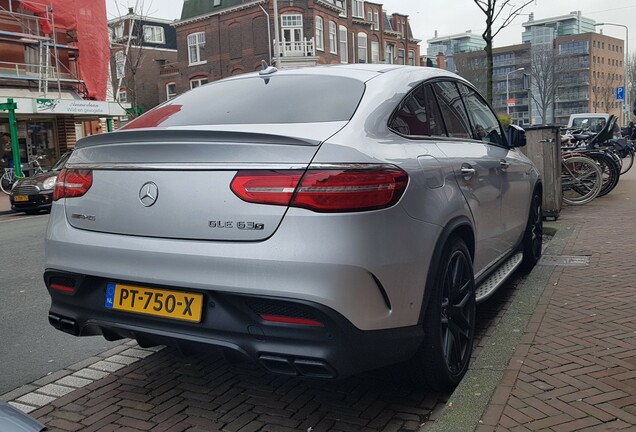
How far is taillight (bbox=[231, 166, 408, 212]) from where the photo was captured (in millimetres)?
2523

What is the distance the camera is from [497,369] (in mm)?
3275

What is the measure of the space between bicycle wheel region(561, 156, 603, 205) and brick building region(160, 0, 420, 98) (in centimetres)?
3075

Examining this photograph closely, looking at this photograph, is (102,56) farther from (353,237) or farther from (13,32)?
(353,237)

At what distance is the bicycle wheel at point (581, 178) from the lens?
10.1 m

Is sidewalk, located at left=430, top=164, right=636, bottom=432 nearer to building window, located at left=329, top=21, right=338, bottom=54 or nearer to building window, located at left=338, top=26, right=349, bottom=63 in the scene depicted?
building window, located at left=329, top=21, right=338, bottom=54

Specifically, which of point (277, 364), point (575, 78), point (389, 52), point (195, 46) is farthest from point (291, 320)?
point (575, 78)

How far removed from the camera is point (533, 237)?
570cm

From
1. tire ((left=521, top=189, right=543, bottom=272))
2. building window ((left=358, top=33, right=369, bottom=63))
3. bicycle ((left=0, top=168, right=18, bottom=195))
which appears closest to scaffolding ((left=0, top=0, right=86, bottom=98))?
bicycle ((left=0, top=168, right=18, bottom=195))

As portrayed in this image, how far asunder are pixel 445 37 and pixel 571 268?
476 ft

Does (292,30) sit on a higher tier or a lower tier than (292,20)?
lower

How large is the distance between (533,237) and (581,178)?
203 inches

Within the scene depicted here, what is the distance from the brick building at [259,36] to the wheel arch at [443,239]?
37.1 meters

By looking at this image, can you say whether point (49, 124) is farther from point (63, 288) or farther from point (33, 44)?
point (63, 288)

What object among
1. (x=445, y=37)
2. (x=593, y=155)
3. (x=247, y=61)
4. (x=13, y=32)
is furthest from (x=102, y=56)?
(x=445, y=37)
